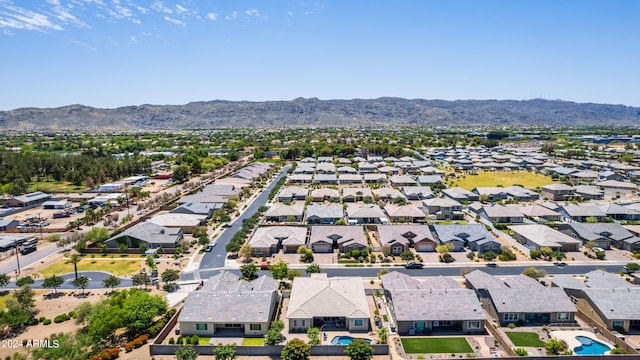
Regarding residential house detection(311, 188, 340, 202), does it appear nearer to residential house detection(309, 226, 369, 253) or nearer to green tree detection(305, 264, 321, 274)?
residential house detection(309, 226, 369, 253)

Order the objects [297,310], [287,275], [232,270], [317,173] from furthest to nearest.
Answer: [317,173], [232,270], [287,275], [297,310]

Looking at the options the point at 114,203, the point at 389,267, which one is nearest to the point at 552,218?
the point at 389,267

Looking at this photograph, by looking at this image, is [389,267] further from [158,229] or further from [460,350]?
[158,229]

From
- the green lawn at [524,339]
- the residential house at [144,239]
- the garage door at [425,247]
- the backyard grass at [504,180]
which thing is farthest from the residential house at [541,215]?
the residential house at [144,239]

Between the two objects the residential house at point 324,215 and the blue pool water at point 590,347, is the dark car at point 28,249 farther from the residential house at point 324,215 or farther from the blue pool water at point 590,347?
the blue pool water at point 590,347

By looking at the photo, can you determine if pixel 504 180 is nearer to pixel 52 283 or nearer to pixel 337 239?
pixel 337 239

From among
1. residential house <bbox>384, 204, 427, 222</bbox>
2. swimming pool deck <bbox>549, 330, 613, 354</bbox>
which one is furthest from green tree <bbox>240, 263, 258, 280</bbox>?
residential house <bbox>384, 204, 427, 222</bbox>
